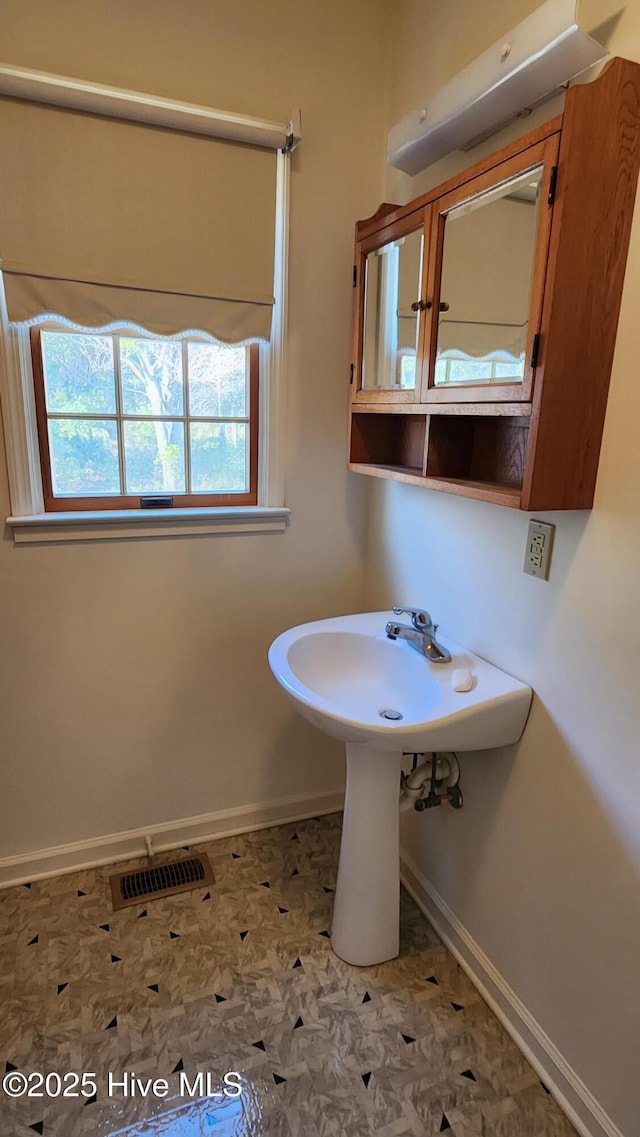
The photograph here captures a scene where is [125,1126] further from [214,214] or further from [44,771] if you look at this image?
[214,214]

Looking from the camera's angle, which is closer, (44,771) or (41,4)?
(41,4)

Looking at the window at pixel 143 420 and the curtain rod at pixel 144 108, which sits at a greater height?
the curtain rod at pixel 144 108

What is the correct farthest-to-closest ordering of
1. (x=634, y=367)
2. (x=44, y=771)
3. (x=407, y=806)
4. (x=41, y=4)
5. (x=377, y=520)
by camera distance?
(x=377, y=520), (x=44, y=771), (x=407, y=806), (x=41, y=4), (x=634, y=367)

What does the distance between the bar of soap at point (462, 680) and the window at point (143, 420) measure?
0.92 meters

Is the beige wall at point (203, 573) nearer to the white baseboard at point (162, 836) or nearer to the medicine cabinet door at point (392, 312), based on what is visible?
the white baseboard at point (162, 836)

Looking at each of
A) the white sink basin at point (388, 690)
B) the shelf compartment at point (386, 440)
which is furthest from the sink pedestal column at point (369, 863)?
the shelf compartment at point (386, 440)

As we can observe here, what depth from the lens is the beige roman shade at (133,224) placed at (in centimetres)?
149

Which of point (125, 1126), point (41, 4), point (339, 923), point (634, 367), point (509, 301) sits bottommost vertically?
point (125, 1126)

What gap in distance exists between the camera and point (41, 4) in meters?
1.45

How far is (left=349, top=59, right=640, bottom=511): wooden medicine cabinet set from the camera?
1.04 metres

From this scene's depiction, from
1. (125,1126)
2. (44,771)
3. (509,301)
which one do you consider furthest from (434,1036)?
(509,301)

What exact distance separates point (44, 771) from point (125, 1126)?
927 millimetres

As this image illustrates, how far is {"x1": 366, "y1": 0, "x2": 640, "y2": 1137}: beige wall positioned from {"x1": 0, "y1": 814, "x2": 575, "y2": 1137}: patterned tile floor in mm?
179

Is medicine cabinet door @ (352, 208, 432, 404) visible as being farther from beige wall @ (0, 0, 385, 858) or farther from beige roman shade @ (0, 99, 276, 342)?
beige roman shade @ (0, 99, 276, 342)
